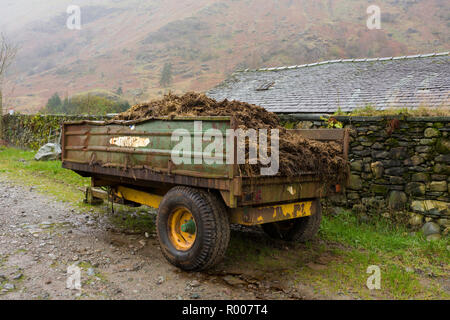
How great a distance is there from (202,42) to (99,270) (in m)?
→ 55.7

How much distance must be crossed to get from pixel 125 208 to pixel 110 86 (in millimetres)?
39770

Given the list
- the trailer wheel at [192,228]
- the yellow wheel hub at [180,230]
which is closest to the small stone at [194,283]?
the trailer wheel at [192,228]

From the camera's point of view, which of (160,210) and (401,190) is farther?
(401,190)

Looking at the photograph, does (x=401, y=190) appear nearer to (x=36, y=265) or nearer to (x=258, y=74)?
(x=36, y=265)

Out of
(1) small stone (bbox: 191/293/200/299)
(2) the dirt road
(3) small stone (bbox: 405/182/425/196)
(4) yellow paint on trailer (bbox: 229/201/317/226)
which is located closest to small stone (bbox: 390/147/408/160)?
(3) small stone (bbox: 405/182/425/196)

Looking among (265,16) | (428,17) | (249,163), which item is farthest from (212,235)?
(265,16)

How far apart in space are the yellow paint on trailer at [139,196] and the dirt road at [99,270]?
22.2 inches

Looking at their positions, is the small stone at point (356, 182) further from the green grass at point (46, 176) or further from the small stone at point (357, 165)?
the green grass at point (46, 176)

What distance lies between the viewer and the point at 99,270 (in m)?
4.52

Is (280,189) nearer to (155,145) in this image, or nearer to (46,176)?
(155,145)

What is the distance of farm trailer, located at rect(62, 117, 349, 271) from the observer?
417cm

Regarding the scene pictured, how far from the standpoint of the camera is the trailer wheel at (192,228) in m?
4.22
